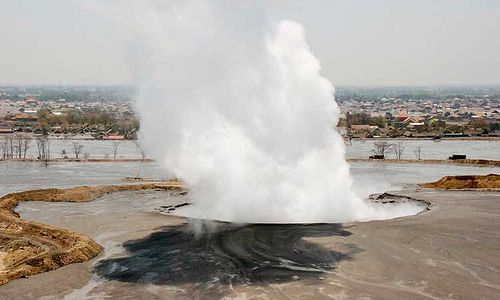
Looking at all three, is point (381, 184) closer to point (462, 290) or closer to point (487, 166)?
point (487, 166)

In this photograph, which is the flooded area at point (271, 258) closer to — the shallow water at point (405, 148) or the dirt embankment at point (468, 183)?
the dirt embankment at point (468, 183)

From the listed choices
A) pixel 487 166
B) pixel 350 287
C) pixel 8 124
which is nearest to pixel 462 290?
pixel 350 287

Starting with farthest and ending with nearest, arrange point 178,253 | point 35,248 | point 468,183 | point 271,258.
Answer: point 468,183 → point 35,248 → point 178,253 → point 271,258

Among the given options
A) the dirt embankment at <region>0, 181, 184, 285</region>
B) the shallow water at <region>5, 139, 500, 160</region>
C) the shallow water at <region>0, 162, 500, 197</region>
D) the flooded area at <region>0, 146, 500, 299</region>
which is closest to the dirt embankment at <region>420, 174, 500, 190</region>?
the shallow water at <region>0, 162, 500, 197</region>

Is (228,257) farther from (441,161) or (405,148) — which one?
(405,148)

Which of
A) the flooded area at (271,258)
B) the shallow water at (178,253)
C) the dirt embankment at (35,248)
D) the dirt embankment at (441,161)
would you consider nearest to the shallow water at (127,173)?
the dirt embankment at (441,161)

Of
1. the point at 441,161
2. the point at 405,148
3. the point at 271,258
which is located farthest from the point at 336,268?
the point at 405,148
